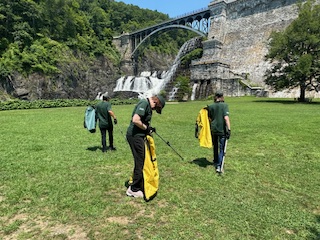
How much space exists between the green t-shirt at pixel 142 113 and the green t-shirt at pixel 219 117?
2.29m

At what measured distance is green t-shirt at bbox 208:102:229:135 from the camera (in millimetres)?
6484

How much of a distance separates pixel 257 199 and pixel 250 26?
45.1m

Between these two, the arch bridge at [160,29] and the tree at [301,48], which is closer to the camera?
the tree at [301,48]

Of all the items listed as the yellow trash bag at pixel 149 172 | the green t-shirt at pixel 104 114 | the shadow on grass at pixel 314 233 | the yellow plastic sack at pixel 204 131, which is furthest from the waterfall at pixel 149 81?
the shadow on grass at pixel 314 233

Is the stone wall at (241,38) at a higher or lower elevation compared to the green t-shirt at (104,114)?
higher

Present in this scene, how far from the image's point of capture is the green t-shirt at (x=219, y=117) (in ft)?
21.3

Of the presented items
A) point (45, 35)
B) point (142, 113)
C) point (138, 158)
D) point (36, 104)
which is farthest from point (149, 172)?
point (45, 35)

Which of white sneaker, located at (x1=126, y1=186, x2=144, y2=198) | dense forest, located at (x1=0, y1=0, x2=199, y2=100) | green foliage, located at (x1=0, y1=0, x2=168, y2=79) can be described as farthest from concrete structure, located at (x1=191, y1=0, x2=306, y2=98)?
white sneaker, located at (x1=126, y1=186, x2=144, y2=198)

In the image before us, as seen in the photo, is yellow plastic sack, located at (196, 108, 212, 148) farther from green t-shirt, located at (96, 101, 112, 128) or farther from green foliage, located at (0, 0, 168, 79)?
green foliage, located at (0, 0, 168, 79)

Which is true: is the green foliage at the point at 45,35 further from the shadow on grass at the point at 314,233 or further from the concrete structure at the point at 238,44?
the shadow on grass at the point at 314,233

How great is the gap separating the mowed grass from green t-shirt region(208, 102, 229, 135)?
3.43 feet

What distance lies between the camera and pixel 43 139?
33.4ft

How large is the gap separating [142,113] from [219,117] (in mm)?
2605

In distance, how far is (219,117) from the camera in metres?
6.53
